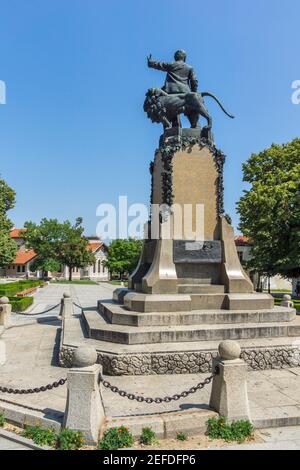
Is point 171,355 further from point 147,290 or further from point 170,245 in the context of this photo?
point 170,245

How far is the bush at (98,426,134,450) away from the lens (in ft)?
14.8

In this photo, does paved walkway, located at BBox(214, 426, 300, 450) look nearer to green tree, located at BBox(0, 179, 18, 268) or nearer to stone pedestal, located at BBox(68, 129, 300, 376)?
stone pedestal, located at BBox(68, 129, 300, 376)

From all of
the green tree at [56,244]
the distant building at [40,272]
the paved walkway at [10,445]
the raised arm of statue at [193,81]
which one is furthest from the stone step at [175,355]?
the distant building at [40,272]

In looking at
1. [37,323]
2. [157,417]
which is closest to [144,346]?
[157,417]

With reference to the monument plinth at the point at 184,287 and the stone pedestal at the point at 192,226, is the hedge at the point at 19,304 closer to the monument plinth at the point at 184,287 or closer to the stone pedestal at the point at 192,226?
the monument plinth at the point at 184,287

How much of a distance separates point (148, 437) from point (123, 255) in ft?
217

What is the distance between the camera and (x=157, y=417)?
4.99 m

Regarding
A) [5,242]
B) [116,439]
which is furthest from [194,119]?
[5,242]

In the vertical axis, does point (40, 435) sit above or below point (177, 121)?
below

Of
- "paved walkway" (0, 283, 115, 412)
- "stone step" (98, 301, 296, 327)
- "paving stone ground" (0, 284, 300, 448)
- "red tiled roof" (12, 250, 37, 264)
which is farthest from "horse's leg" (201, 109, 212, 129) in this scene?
"red tiled roof" (12, 250, 37, 264)

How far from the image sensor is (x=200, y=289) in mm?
9930

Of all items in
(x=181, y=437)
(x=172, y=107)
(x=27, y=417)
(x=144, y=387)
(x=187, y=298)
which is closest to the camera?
(x=181, y=437)

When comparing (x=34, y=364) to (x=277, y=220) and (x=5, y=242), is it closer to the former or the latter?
(x=277, y=220)

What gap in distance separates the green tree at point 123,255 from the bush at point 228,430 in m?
63.9
